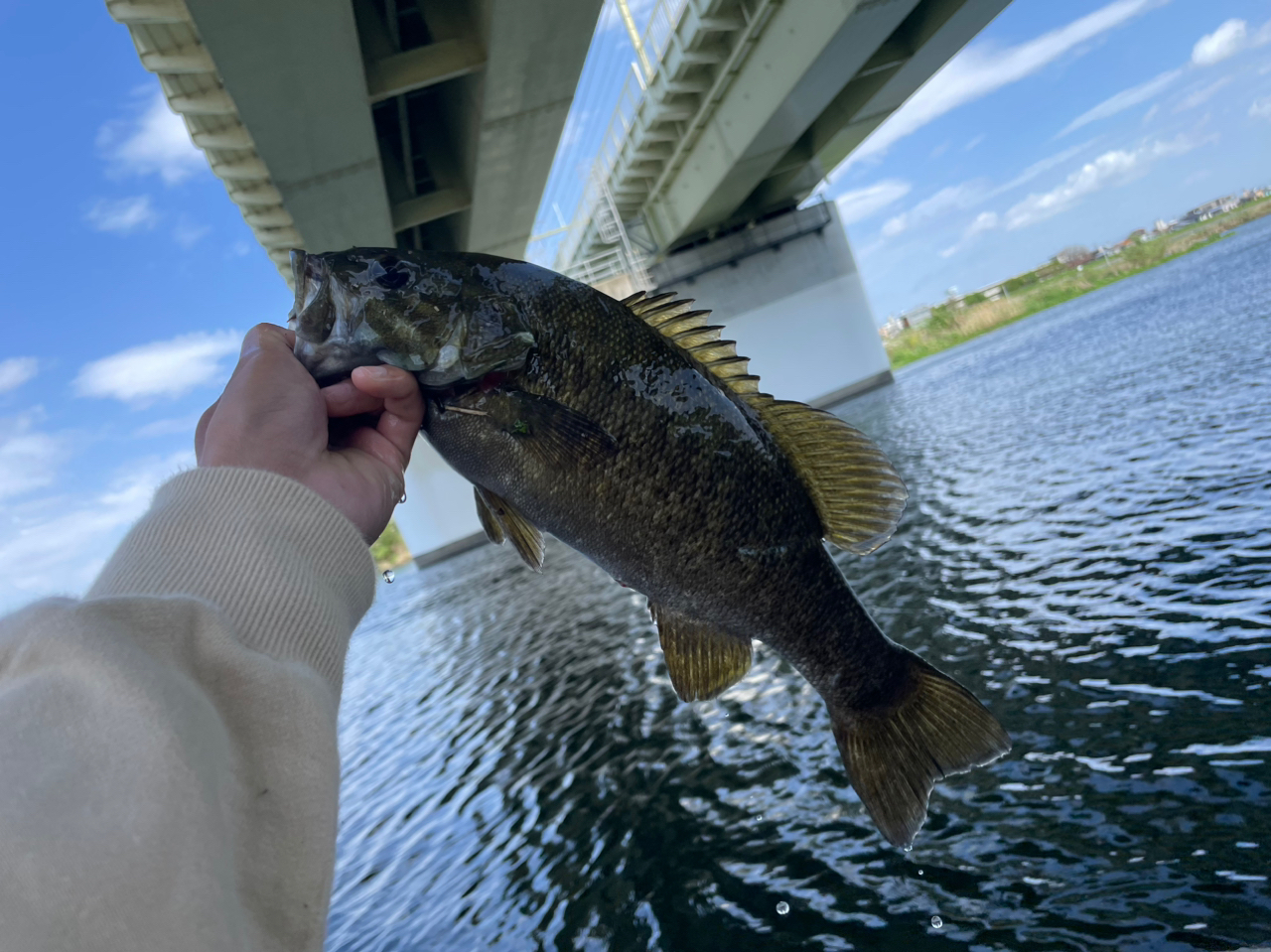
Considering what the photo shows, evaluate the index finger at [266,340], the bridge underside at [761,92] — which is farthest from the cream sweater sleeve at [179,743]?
the bridge underside at [761,92]

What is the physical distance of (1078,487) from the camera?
10641mm

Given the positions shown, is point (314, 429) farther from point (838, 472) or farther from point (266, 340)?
point (838, 472)

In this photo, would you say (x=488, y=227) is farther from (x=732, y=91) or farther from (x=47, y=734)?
(x=47, y=734)

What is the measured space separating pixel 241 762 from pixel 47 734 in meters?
0.30

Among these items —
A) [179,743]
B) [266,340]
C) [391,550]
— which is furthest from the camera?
[391,550]

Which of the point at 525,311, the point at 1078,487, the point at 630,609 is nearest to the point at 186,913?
the point at 525,311

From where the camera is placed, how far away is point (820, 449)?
290cm

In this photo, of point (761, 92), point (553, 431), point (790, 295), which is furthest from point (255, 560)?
point (790, 295)

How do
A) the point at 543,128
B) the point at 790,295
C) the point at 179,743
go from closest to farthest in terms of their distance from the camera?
the point at 179,743, the point at 543,128, the point at 790,295

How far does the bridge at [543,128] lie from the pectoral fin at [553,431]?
1103 centimetres

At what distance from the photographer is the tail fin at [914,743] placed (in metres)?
2.88

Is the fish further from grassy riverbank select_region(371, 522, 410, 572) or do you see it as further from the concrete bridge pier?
grassy riverbank select_region(371, 522, 410, 572)

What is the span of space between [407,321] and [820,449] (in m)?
1.51

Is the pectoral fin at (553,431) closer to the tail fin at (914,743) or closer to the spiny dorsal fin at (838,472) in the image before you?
the spiny dorsal fin at (838,472)
